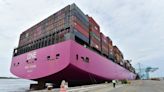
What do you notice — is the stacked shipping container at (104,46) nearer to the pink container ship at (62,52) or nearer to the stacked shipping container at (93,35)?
the stacked shipping container at (93,35)

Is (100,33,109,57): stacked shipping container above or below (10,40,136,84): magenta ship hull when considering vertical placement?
above

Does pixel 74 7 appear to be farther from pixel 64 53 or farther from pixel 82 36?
pixel 64 53

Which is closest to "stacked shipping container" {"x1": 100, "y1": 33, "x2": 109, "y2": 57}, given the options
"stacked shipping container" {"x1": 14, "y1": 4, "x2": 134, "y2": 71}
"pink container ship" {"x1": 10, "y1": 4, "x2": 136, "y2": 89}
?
"stacked shipping container" {"x1": 14, "y1": 4, "x2": 134, "y2": 71}

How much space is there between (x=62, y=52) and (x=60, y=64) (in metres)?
1.44

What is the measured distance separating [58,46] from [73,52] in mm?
2450

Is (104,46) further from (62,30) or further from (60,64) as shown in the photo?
(60,64)

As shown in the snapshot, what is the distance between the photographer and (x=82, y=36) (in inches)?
922

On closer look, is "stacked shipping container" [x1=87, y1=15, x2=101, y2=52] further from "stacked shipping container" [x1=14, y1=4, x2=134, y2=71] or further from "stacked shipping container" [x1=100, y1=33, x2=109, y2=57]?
"stacked shipping container" [x1=100, y1=33, x2=109, y2=57]

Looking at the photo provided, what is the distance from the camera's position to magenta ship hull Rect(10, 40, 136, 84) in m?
19.4

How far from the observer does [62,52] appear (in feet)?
65.1

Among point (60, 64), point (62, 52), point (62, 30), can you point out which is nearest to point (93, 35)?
point (62, 30)

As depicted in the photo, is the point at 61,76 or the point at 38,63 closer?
the point at 61,76

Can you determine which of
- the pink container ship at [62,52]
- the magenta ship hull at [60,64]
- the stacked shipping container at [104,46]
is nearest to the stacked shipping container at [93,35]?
the pink container ship at [62,52]

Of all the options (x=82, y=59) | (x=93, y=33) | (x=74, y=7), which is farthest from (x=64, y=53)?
(x=93, y=33)
